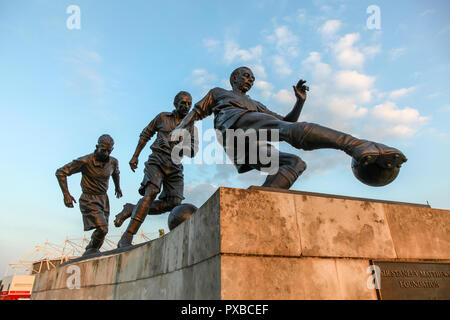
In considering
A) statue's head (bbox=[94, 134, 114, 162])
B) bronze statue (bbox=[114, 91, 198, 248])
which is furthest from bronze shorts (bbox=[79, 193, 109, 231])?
bronze statue (bbox=[114, 91, 198, 248])

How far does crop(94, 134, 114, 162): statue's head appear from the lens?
7527 millimetres

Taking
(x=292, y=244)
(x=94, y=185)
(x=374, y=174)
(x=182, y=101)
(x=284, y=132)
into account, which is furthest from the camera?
(x=94, y=185)

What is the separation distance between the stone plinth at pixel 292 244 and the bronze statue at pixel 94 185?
476 cm

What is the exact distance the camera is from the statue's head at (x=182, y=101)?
701 centimetres

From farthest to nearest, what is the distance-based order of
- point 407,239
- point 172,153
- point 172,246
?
point 172,153 → point 172,246 → point 407,239

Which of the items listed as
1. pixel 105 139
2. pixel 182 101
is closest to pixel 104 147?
pixel 105 139

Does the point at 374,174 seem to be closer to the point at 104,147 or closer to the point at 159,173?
the point at 159,173

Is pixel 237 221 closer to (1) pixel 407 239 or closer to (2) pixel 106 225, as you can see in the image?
(1) pixel 407 239

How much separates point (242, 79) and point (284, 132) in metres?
1.67

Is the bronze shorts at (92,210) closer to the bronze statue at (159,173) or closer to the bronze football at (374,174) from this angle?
the bronze statue at (159,173)

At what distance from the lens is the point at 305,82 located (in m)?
4.36

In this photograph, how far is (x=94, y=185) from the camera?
773cm
